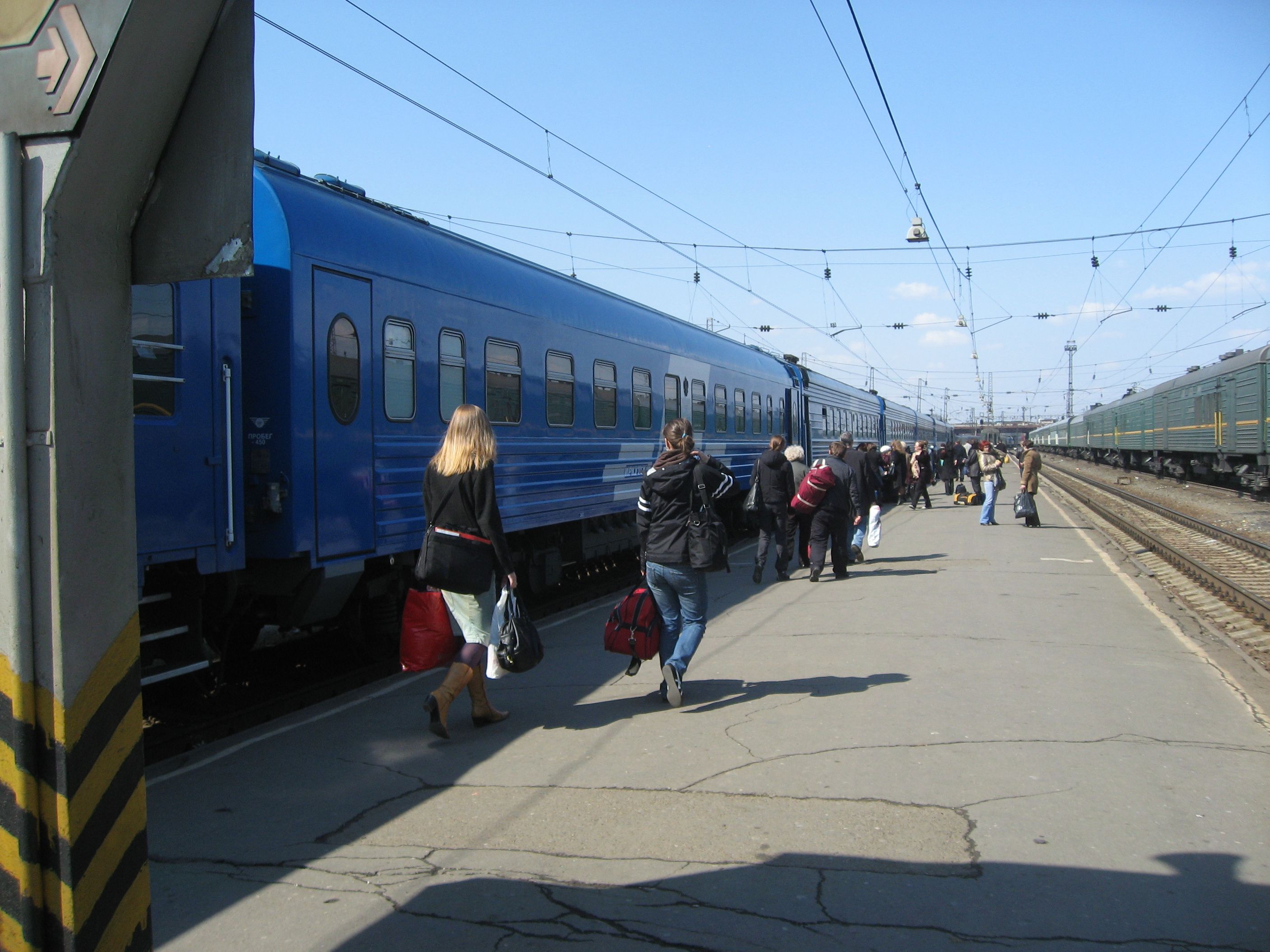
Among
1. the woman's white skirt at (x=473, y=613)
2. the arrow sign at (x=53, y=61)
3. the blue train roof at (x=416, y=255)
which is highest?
the blue train roof at (x=416, y=255)

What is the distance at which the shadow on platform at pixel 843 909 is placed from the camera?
3.48 metres

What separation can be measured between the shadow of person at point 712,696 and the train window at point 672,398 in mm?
7316

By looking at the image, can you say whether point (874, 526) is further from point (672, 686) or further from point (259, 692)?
point (259, 692)

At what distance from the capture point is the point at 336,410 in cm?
720

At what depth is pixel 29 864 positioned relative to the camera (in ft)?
7.88

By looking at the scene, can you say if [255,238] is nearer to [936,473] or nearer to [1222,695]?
[1222,695]

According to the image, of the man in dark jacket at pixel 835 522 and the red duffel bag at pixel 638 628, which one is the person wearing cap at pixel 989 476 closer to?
the man in dark jacket at pixel 835 522

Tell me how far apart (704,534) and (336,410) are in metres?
2.60

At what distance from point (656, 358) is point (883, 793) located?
9.56 metres

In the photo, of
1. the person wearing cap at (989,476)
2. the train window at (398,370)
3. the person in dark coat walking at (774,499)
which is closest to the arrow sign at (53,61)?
the train window at (398,370)

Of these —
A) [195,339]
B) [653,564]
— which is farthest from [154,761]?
[653,564]

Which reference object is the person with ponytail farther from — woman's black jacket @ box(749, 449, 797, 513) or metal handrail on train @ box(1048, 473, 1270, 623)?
metal handrail on train @ box(1048, 473, 1270, 623)

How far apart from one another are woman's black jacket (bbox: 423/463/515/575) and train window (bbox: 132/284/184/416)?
1472mm

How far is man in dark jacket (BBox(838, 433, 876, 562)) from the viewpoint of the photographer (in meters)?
14.1
